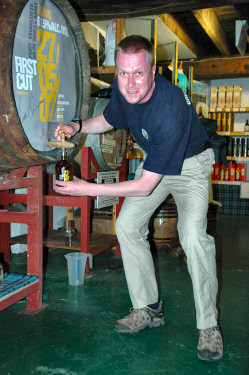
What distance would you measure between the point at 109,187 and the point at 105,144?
72.0 inches

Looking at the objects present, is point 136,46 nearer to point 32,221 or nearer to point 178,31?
point 32,221

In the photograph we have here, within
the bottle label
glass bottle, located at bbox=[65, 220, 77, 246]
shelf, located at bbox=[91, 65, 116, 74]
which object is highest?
shelf, located at bbox=[91, 65, 116, 74]

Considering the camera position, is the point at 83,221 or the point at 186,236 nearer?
the point at 186,236

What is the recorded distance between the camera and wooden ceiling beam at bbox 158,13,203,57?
4752 mm

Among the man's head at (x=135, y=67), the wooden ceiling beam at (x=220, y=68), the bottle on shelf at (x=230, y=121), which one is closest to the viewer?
the man's head at (x=135, y=67)

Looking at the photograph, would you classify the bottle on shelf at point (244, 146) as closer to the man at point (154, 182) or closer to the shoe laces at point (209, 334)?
the man at point (154, 182)

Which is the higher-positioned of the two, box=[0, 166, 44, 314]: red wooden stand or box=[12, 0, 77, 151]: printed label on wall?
box=[12, 0, 77, 151]: printed label on wall

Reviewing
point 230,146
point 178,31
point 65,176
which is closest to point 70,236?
point 65,176

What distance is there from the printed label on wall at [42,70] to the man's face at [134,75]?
33 cm

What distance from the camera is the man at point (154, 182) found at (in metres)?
1.65

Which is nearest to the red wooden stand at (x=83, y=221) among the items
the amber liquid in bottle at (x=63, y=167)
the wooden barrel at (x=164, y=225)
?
Result: the wooden barrel at (x=164, y=225)

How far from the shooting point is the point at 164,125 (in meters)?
1.65

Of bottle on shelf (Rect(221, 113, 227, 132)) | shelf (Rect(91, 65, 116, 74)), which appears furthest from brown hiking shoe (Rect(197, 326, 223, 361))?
bottle on shelf (Rect(221, 113, 227, 132))

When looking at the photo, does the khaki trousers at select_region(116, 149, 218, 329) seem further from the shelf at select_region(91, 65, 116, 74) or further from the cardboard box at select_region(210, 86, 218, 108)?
the cardboard box at select_region(210, 86, 218, 108)
